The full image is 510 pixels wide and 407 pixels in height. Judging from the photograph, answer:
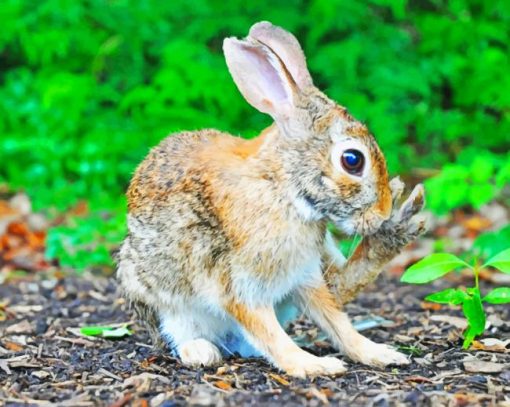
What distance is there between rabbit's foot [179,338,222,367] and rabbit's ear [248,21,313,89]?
4.03ft

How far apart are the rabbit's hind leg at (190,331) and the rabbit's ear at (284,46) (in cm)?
114

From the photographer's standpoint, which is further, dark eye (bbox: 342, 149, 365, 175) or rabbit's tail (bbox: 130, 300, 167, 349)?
rabbit's tail (bbox: 130, 300, 167, 349)

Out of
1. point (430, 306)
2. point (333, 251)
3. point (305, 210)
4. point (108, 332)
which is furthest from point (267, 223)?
point (430, 306)

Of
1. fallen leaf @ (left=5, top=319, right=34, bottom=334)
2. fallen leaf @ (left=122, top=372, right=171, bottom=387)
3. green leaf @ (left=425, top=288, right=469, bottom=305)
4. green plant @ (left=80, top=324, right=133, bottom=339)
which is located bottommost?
fallen leaf @ (left=5, top=319, right=34, bottom=334)

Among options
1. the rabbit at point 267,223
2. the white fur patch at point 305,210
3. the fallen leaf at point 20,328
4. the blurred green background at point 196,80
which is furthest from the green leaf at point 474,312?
the blurred green background at point 196,80

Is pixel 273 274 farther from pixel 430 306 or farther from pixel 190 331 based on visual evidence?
pixel 430 306

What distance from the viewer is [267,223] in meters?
4.16

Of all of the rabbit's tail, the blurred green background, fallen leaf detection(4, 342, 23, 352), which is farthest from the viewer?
the blurred green background

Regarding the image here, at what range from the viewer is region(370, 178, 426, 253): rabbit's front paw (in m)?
4.47

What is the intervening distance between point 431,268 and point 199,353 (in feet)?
3.56

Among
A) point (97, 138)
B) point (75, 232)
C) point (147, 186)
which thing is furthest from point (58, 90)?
point (147, 186)

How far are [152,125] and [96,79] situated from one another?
138 cm

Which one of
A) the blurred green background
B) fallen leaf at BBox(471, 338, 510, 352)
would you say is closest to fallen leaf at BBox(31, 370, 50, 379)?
fallen leaf at BBox(471, 338, 510, 352)

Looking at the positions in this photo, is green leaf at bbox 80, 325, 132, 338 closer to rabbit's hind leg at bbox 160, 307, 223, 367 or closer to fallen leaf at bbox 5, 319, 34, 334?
fallen leaf at bbox 5, 319, 34, 334
